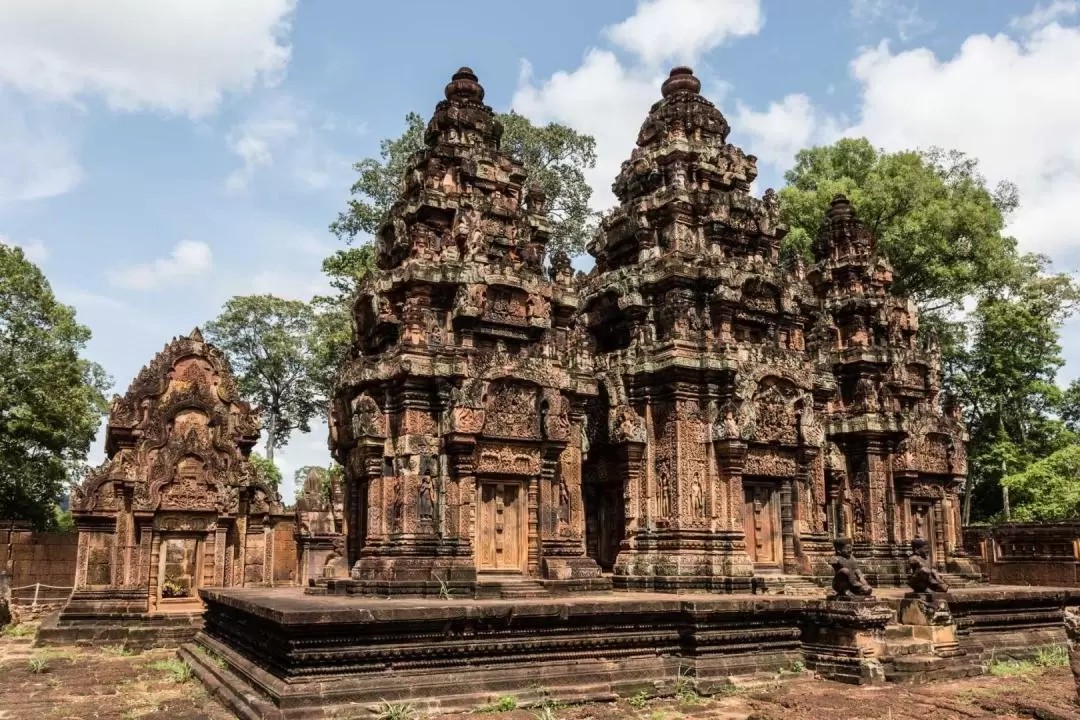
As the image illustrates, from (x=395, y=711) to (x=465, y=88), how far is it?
938cm

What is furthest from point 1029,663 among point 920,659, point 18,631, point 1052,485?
point 18,631

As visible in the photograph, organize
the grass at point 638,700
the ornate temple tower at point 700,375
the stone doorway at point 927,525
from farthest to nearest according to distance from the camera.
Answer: the stone doorway at point 927,525, the ornate temple tower at point 700,375, the grass at point 638,700

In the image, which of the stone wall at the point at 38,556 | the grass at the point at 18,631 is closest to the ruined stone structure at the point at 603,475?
the grass at the point at 18,631

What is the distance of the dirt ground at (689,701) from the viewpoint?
28.9 ft

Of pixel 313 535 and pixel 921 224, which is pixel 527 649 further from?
pixel 921 224

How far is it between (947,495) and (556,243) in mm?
13603

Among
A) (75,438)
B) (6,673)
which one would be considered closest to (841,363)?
(6,673)

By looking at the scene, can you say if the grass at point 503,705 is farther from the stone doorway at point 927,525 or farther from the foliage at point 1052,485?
the foliage at point 1052,485

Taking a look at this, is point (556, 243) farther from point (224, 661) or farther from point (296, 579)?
point (224, 661)

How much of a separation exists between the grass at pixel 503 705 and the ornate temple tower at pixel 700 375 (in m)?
4.42

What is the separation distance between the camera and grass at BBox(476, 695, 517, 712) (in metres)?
8.95

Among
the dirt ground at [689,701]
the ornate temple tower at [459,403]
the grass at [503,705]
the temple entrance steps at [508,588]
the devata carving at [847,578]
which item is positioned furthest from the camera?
the ornate temple tower at [459,403]

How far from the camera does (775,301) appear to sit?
1527 cm

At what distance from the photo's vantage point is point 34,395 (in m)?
24.6
